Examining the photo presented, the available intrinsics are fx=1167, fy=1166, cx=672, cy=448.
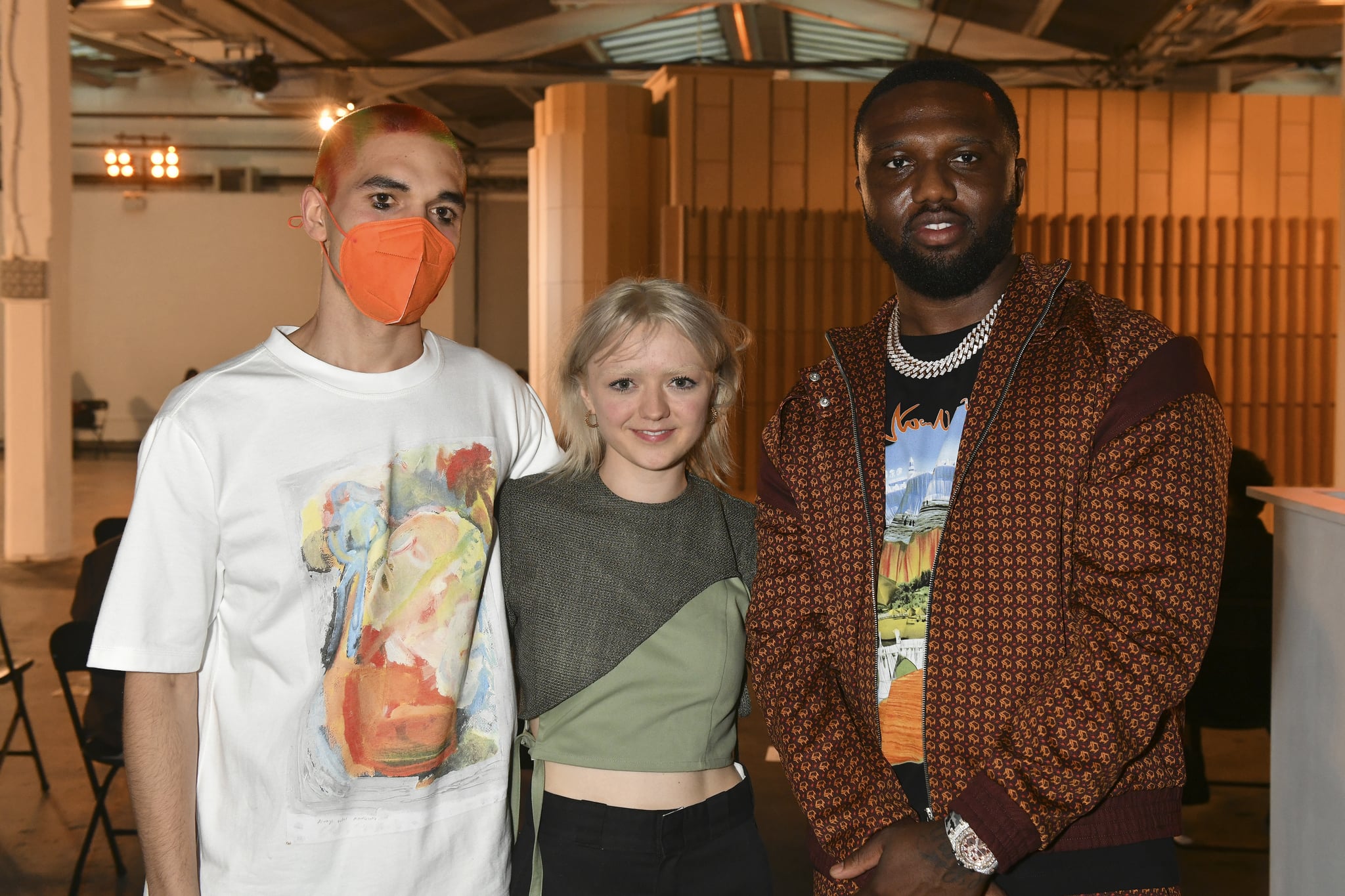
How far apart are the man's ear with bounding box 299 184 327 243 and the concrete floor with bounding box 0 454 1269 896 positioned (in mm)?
2629

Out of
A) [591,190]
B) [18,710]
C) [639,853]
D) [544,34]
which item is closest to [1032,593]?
[639,853]

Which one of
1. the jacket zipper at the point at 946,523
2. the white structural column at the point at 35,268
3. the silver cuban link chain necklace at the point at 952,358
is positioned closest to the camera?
the jacket zipper at the point at 946,523

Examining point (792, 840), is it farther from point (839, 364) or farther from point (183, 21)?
point (183, 21)

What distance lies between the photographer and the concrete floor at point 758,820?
365 centimetres

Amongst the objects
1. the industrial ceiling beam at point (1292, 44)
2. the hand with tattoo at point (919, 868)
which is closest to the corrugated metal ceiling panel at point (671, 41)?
the industrial ceiling beam at point (1292, 44)

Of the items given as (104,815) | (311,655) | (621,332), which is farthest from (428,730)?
(104,815)

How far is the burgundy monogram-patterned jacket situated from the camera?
1416mm

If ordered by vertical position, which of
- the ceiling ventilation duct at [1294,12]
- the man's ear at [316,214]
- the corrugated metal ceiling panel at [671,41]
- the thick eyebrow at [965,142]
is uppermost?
the corrugated metal ceiling panel at [671,41]

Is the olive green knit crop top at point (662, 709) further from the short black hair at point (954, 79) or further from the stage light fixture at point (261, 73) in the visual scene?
the stage light fixture at point (261, 73)

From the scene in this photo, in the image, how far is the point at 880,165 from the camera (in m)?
1.66

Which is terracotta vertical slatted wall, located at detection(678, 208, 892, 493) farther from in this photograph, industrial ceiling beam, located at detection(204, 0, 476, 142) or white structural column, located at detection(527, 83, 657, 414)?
industrial ceiling beam, located at detection(204, 0, 476, 142)

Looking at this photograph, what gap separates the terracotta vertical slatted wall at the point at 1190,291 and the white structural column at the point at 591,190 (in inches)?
29.9

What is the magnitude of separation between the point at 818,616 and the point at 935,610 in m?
0.20

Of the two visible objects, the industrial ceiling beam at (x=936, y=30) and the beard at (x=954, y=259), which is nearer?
the beard at (x=954, y=259)
